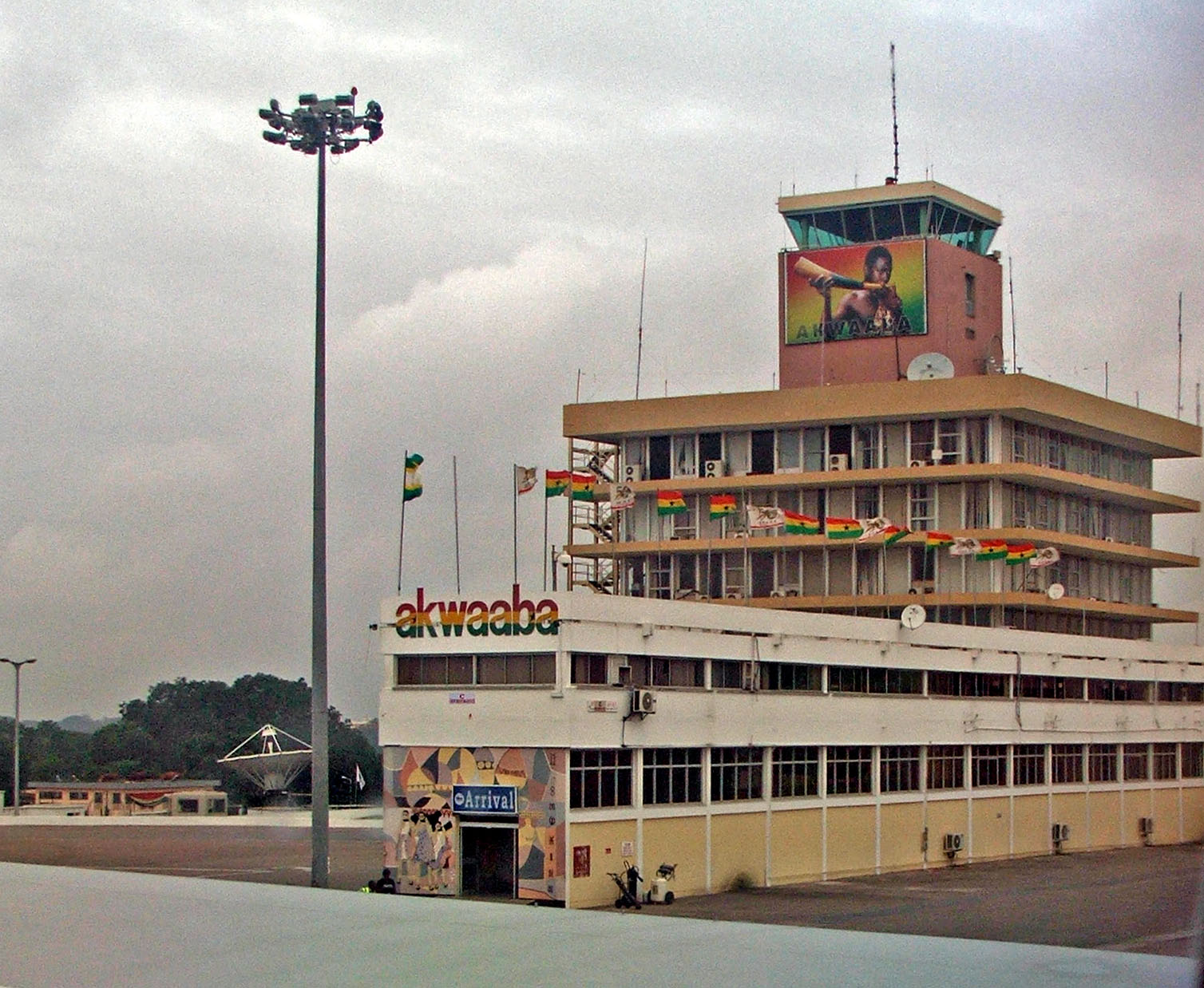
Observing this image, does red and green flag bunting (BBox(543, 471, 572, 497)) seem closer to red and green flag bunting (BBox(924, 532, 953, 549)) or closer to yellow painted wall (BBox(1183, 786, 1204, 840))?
red and green flag bunting (BBox(924, 532, 953, 549))

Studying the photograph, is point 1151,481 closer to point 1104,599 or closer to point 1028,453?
point 1104,599

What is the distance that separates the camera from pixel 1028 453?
3285 inches

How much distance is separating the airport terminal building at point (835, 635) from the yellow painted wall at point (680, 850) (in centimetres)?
11

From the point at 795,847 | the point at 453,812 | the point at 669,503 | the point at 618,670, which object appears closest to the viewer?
the point at 453,812

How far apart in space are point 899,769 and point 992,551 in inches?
617

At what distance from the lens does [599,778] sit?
50.9 m

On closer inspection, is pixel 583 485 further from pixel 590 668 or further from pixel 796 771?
pixel 590 668

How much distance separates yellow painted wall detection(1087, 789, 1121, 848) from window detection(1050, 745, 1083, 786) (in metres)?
1.46

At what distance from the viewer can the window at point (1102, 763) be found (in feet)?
262

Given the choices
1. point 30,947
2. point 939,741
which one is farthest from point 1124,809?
point 30,947

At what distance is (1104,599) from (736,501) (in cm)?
2178

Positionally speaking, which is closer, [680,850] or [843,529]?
[680,850]

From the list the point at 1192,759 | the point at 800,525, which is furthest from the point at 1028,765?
the point at 1192,759

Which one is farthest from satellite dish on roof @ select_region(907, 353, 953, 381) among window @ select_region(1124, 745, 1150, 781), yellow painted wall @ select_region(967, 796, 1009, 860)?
yellow painted wall @ select_region(967, 796, 1009, 860)
